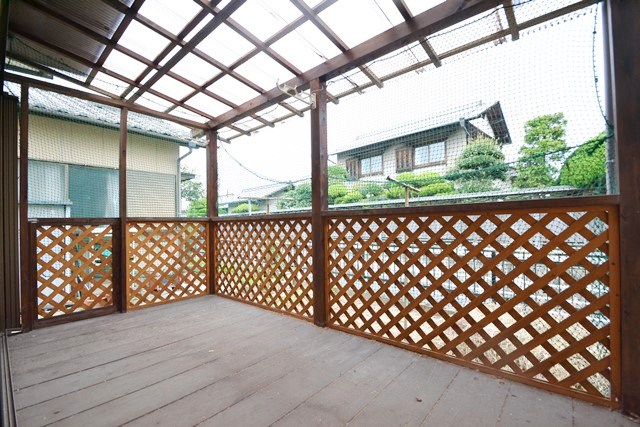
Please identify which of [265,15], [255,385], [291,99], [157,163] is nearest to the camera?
[255,385]

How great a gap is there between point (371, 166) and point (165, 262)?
8.32 ft

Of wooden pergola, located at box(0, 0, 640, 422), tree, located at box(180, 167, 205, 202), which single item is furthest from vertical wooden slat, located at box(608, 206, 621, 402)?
tree, located at box(180, 167, 205, 202)

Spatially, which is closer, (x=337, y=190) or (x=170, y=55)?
(x=170, y=55)

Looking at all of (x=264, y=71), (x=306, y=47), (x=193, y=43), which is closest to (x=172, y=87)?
(x=193, y=43)

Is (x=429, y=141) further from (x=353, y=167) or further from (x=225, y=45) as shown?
(x=225, y=45)

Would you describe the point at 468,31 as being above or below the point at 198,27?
below

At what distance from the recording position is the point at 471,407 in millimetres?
1292

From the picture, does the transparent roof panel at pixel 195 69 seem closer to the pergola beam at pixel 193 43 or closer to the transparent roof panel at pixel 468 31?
the pergola beam at pixel 193 43

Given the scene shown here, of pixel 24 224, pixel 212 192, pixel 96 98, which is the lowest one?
pixel 24 224

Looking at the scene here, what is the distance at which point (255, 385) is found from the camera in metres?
1.46

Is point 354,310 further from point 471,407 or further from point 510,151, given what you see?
point 510,151

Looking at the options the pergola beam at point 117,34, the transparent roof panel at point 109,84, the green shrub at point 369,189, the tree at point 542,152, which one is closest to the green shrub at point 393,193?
the green shrub at point 369,189

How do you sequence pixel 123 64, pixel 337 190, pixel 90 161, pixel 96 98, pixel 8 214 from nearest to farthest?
1. pixel 8 214
2. pixel 123 64
3. pixel 96 98
4. pixel 90 161
5. pixel 337 190

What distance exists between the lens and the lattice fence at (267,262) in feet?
8.62
